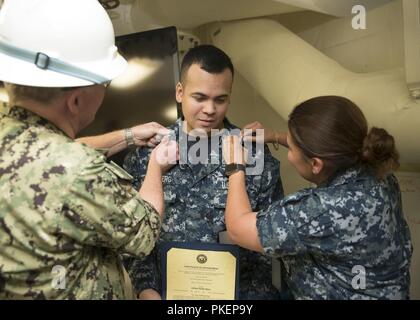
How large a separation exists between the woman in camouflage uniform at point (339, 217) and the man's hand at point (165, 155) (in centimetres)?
33

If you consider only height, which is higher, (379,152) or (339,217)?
(379,152)

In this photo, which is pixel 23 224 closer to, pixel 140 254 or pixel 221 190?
pixel 140 254

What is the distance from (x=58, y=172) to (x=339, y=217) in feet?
2.15

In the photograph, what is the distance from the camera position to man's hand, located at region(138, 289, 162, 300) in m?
1.31

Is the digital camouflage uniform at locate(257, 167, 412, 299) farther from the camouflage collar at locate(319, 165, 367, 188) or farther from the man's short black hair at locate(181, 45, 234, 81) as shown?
the man's short black hair at locate(181, 45, 234, 81)

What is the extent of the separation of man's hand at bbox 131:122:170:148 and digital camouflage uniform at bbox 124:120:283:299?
0.04 meters

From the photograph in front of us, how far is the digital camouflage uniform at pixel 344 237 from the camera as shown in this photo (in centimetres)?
98

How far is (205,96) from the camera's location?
54.9 inches

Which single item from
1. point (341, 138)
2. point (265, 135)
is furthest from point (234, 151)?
point (341, 138)

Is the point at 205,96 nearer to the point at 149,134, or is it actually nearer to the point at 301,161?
the point at 149,134

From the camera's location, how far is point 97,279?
0.95 metres

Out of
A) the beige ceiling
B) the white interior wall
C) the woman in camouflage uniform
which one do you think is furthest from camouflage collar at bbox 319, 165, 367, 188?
the beige ceiling

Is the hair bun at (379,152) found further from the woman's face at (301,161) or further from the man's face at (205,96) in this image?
the man's face at (205,96)

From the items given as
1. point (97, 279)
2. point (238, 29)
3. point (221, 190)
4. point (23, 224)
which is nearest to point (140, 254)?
point (97, 279)
